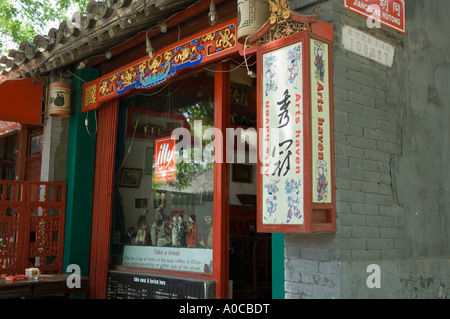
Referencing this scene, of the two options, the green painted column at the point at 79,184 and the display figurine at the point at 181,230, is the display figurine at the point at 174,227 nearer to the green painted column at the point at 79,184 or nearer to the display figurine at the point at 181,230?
the display figurine at the point at 181,230

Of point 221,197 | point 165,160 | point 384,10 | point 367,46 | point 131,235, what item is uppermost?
point 384,10

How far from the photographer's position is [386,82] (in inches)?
159

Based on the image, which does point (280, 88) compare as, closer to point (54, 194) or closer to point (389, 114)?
point (389, 114)

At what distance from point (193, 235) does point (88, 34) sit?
9.00ft

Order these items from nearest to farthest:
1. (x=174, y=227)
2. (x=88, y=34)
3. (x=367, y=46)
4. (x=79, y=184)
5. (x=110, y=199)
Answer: (x=367, y=46), (x=174, y=227), (x=88, y=34), (x=110, y=199), (x=79, y=184)

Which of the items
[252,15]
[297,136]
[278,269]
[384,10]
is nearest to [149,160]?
[278,269]

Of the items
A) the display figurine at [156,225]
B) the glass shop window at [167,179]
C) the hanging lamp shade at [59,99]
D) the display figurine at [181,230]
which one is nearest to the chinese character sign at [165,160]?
the glass shop window at [167,179]

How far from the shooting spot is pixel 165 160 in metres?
5.90

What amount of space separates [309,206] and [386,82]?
4.98ft

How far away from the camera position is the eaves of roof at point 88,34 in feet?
16.4

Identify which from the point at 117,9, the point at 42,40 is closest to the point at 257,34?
the point at 117,9

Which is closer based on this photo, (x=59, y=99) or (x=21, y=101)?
(x=59, y=99)

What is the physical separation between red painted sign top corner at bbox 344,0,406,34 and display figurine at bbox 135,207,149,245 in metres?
3.56
